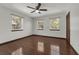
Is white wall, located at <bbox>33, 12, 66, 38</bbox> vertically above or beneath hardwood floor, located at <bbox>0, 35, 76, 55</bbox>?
above

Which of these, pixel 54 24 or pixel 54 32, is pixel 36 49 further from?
pixel 54 24

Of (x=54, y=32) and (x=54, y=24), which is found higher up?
(x=54, y=24)

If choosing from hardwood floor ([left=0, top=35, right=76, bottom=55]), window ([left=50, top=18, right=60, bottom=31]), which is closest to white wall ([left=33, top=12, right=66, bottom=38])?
window ([left=50, top=18, right=60, bottom=31])

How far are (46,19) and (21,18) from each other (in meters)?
1.95

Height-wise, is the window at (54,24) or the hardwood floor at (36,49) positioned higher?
the window at (54,24)

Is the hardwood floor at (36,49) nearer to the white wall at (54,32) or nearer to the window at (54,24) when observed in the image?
the white wall at (54,32)

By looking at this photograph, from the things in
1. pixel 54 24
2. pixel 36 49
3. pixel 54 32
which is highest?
pixel 54 24

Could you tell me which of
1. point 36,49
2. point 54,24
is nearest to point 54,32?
point 54,24

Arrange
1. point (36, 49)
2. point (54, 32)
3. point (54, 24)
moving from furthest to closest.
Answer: point (54, 24), point (54, 32), point (36, 49)

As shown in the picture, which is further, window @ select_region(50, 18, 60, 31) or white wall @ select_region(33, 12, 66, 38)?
window @ select_region(50, 18, 60, 31)

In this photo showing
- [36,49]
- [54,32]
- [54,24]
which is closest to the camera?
[36,49]

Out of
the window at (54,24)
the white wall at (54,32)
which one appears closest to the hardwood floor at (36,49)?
the white wall at (54,32)

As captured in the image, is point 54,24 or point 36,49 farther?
point 54,24

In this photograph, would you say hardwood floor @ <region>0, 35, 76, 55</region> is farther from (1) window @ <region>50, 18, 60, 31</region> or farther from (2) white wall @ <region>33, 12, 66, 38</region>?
(1) window @ <region>50, 18, 60, 31</region>
